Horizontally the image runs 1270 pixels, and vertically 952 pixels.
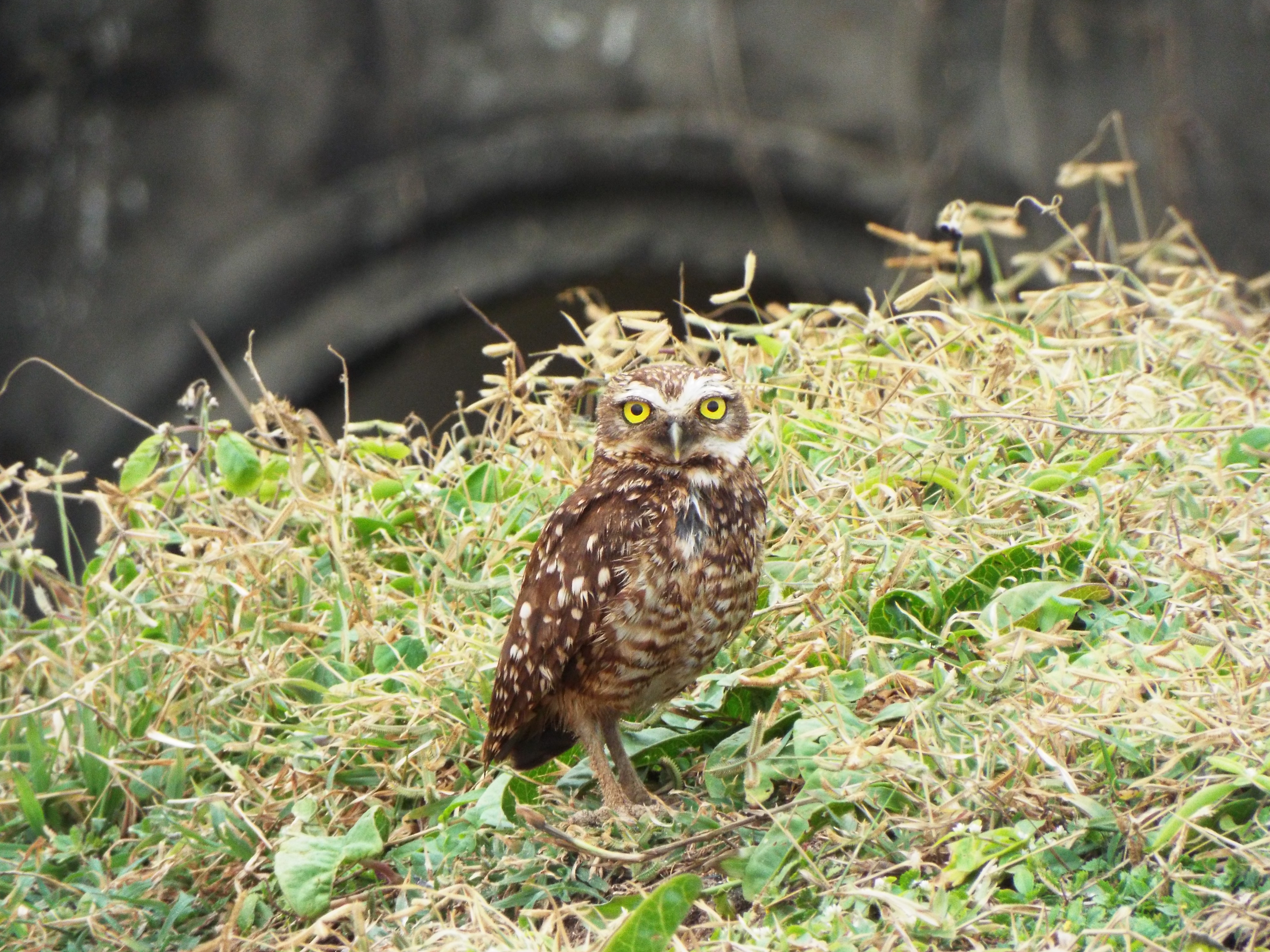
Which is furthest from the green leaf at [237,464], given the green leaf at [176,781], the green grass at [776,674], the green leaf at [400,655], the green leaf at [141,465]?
the green leaf at [176,781]

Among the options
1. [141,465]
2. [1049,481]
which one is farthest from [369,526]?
[1049,481]

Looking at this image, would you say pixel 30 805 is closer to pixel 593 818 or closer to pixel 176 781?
pixel 176 781

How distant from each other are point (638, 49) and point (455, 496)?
4.73 m

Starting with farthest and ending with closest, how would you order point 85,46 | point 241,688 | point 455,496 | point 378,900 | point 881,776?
point 85,46
point 455,496
point 241,688
point 378,900
point 881,776

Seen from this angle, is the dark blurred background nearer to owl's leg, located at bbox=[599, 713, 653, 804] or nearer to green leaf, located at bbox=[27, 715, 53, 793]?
green leaf, located at bbox=[27, 715, 53, 793]

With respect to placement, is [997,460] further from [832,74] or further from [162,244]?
[162,244]

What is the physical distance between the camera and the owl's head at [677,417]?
291cm

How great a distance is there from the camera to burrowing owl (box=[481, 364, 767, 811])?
2.73 metres

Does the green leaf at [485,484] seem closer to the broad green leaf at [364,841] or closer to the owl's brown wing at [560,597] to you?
the owl's brown wing at [560,597]

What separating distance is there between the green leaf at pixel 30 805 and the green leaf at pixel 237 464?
0.89 metres

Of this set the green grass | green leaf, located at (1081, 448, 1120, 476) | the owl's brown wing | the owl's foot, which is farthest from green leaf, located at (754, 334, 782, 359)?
the owl's foot

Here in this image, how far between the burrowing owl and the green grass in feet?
0.50

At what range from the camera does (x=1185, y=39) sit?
7.95 m

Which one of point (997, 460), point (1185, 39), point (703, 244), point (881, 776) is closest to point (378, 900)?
point (881, 776)
